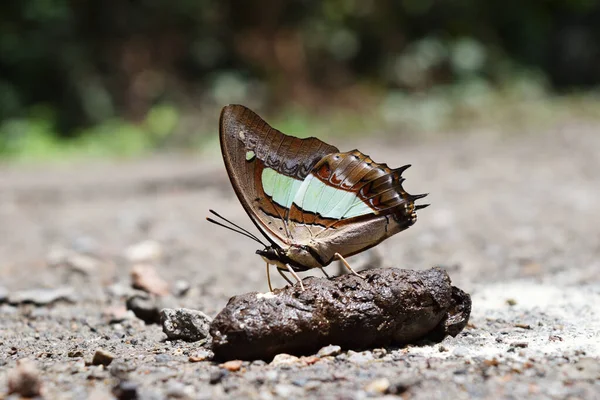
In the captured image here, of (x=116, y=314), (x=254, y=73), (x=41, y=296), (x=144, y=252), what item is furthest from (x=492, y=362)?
(x=254, y=73)

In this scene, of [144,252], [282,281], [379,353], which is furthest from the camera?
[144,252]

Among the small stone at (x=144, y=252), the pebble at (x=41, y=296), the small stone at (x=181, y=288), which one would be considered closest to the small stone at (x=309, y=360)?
the small stone at (x=181, y=288)

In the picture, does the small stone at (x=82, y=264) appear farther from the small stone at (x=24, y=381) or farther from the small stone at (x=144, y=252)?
the small stone at (x=24, y=381)

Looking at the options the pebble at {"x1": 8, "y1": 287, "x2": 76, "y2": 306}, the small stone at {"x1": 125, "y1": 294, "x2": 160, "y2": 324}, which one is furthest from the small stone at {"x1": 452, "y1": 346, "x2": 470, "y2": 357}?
the pebble at {"x1": 8, "y1": 287, "x2": 76, "y2": 306}

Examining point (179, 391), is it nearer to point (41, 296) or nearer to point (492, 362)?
point (492, 362)

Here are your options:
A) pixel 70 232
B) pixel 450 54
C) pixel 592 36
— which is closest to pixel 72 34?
pixel 450 54

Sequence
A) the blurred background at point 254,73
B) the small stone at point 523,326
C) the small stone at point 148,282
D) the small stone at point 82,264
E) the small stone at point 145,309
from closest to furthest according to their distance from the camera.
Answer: the small stone at point 523,326, the small stone at point 145,309, the small stone at point 148,282, the small stone at point 82,264, the blurred background at point 254,73

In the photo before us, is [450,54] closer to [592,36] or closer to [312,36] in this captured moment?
[312,36]
